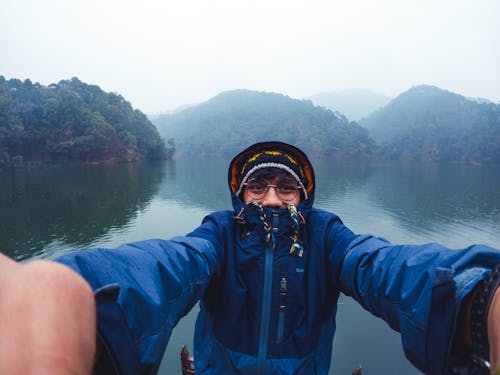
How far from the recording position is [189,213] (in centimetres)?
2661

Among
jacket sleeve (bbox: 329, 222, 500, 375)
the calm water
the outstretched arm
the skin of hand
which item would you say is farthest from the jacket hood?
the calm water

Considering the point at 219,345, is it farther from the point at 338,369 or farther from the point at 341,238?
the point at 338,369

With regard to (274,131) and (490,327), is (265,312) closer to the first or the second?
(490,327)

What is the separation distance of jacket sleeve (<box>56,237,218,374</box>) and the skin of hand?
0.27 ft

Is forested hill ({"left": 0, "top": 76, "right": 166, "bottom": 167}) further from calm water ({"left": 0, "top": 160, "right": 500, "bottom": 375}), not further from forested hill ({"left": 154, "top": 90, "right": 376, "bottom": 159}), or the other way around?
forested hill ({"left": 154, "top": 90, "right": 376, "bottom": 159})

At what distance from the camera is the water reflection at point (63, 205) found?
18109 mm

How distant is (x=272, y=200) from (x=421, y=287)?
104 centimetres

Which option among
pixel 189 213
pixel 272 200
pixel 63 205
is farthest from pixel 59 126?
pixel 272 200

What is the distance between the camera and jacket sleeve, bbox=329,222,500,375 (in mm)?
836

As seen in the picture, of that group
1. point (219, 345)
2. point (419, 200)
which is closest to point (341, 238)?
point (219, 345)

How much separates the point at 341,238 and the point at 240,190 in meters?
0.82

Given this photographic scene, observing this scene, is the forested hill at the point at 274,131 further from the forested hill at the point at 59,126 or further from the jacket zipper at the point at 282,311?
the jacket zipper at the point at 282,311

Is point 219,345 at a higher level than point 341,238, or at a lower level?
lower

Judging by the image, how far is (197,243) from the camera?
1456mm
